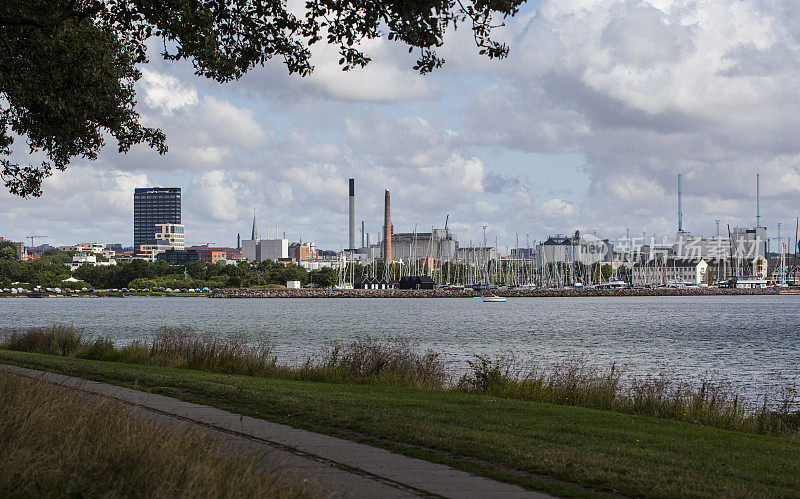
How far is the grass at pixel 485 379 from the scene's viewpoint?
62.0ft

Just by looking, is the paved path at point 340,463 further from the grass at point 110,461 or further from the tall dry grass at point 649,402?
the tall dry grass at point 649,402

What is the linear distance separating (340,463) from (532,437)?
381 cm

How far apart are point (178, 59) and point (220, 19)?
1.58 metres

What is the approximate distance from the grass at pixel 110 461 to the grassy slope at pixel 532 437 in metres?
3.55

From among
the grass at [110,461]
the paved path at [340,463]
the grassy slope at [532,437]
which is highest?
the grass at [110,461]

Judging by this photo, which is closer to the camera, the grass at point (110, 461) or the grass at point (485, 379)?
the grass at point (110, 461)

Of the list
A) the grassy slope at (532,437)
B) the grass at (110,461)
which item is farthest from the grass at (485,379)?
the grass at (110,461)

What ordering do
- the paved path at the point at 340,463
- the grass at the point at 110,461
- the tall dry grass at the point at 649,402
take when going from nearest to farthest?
1. the grass at the point at 110,461
2. the paved path at the point at 340,463
3. the tall dry grass at the point at 649,402

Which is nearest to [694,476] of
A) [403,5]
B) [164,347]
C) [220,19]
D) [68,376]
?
[403,5]

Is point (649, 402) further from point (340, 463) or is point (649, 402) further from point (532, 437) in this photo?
point (340, 463)

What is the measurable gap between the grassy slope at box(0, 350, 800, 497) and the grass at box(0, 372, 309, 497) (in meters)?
3.55

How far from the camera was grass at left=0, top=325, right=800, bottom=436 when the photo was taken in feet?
62.0

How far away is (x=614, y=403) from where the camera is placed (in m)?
19.9

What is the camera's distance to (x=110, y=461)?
346 inches
